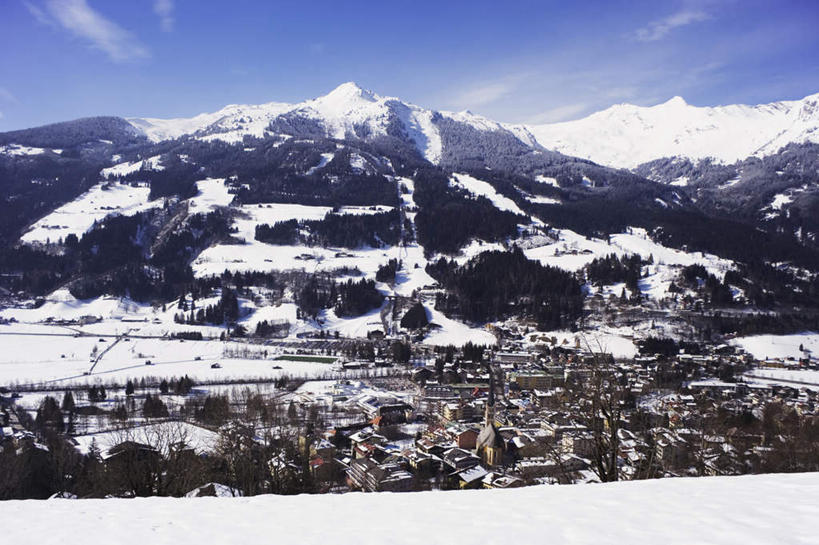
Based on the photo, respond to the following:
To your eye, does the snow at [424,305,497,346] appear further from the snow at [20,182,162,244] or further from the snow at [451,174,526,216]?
the snow at [20,182,162,244]

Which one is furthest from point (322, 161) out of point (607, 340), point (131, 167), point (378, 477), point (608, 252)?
point (378, 477)

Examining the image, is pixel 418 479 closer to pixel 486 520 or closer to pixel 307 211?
pixel 486 520

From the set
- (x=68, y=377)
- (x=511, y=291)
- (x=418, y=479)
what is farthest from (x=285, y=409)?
(x=511, y=291)

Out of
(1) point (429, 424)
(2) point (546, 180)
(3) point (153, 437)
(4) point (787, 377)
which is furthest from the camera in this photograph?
(2) point (546, 180)

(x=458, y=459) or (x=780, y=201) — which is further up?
(x=780, y=201)

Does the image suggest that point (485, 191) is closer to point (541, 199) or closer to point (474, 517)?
point (541, 199)

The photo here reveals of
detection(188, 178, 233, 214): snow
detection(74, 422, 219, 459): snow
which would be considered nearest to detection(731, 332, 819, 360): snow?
detection(74, 422, 219, 459): snow
